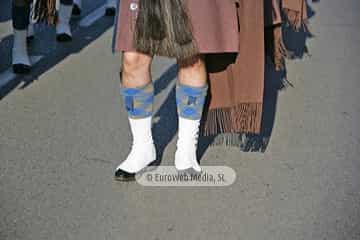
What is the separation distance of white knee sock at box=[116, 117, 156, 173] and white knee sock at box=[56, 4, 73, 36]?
2.65 meters

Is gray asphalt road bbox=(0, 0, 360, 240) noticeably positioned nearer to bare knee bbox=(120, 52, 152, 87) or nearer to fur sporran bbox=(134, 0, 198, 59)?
bare knee bbox=(120, 52, 152, 87)

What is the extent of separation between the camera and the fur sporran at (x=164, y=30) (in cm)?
268

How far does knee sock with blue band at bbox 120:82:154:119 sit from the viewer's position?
9.67 ft

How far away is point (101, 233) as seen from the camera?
274cm

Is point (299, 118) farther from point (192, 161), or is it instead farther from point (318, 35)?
point (318, 35)

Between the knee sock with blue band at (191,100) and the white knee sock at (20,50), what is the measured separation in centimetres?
208

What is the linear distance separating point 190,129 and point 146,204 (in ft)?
1.35

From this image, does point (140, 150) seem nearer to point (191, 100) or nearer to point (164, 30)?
point (191, 100)

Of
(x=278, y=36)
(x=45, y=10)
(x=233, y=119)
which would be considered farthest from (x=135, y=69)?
(x=45, y=10)

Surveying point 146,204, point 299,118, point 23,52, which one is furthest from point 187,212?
point 23,52

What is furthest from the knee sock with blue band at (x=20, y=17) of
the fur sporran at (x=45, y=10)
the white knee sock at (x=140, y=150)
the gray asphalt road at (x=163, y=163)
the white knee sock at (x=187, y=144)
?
the white knee sock at (x=187, y=144)

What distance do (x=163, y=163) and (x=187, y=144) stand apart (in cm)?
29

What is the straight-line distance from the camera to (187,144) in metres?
3.13

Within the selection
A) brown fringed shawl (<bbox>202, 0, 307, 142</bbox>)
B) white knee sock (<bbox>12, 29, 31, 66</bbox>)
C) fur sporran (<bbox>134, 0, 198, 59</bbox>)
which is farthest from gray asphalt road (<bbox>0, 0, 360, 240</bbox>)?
fur sporran (<bbox>134, 0, 198, 59</bbox>)
